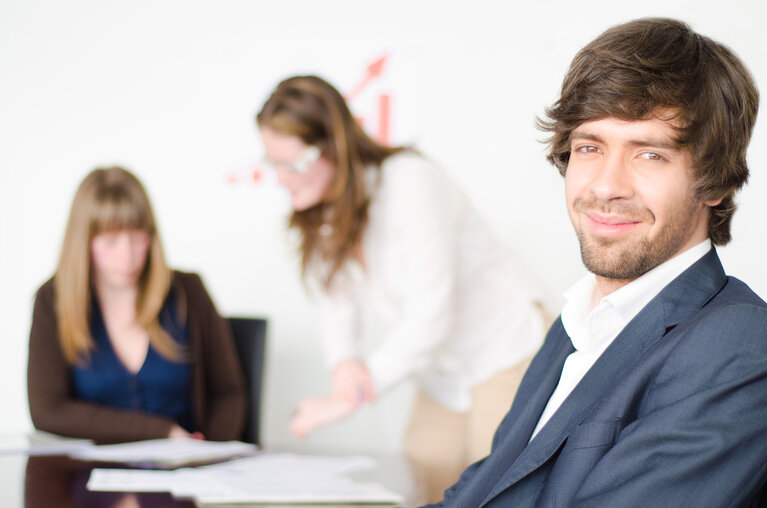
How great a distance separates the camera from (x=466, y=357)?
2.22 meters

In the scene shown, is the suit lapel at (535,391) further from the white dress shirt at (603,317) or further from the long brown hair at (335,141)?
the long brown hair at (335,141)

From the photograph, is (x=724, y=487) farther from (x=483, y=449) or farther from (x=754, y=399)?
(x=483, y=449)

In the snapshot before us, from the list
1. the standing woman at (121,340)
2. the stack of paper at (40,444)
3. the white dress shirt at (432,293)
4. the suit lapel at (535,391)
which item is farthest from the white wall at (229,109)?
the suit lapel at (535,391)

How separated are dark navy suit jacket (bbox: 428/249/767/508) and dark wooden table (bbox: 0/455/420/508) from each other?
47cm

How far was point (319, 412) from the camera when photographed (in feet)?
6.60

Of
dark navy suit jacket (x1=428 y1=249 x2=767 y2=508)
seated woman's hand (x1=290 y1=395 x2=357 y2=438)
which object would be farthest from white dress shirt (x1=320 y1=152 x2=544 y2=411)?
dark navy suit jacket (x1=428 y1=249 x2=767 y2=508)

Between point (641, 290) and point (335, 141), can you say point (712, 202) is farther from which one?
point (335, 141)

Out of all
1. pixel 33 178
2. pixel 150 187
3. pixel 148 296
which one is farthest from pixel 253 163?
pixel 148 296

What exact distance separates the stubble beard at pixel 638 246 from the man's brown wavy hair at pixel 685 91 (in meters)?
0.04

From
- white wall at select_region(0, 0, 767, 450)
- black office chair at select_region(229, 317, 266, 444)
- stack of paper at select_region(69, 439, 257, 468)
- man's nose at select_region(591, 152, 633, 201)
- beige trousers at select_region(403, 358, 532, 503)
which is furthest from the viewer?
white wall at select_region(0, 0, 767, 450)

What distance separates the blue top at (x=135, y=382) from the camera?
236 cm

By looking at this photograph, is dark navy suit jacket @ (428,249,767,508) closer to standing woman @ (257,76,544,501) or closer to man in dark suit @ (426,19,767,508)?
man in dark suit @ (426,19,767,508)

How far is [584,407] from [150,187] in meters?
2.76

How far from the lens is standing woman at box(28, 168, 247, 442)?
2275mm
